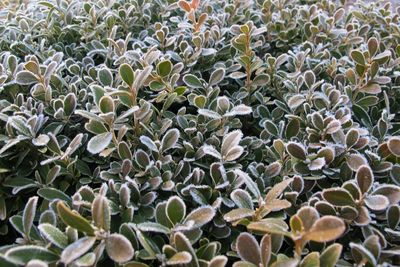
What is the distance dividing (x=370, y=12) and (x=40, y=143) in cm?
198

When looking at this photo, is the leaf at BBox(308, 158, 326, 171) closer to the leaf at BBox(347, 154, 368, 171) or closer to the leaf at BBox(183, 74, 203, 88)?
the leaf at BBox(347, 154, 368, 171)

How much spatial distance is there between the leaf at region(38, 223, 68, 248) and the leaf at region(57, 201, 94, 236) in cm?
7

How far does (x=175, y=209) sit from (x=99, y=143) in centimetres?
32

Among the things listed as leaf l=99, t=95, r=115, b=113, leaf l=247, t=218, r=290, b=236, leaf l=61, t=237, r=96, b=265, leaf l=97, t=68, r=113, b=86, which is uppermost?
leaf l=99, t=95, r=115, b=113

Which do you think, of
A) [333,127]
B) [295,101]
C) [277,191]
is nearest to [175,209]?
[277,191]

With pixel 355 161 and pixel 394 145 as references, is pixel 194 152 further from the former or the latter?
pixel 394 145

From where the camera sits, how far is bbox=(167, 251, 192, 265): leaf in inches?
34.1

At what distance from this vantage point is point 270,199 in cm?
106

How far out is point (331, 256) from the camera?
2.96 feet

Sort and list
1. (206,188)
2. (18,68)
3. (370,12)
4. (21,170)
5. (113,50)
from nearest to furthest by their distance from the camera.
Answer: (206,188) → (21,170) → (18,68) → (113,50) → (370,12)

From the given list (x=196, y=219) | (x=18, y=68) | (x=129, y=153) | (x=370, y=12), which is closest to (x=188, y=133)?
(x=129, y=153)

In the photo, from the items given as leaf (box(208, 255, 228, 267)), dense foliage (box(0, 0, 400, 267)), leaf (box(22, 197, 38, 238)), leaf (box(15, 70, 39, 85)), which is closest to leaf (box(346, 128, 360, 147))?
dense foliage (box(0, 0, 400, 267))

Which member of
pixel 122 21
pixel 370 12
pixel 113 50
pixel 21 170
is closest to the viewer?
pixel 21 170

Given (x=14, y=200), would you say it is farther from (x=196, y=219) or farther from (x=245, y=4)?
(x=245, y=4)
